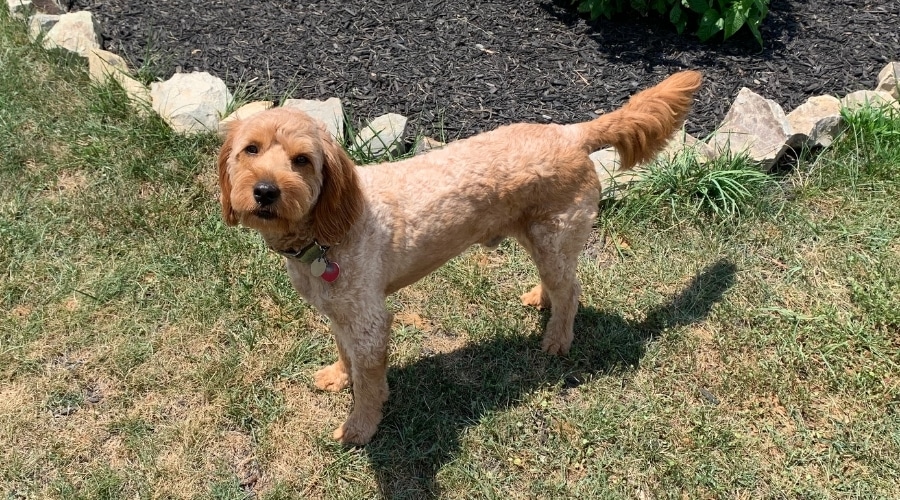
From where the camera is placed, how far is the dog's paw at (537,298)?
12.8 feet

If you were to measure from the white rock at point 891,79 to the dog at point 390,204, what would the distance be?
2.54 meters

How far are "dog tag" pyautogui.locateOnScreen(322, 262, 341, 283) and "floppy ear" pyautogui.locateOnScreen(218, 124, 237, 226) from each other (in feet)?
1.45

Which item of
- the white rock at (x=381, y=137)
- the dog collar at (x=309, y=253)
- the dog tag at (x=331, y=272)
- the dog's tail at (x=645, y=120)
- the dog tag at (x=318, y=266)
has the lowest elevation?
the white rock at (x=381, y=137)

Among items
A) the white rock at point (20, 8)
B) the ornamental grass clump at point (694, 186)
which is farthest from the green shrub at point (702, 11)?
the white rock at point (20, 8)

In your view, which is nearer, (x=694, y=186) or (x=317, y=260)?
(x=317, y=260)

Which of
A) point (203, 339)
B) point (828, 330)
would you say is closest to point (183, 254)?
point (203, 339)

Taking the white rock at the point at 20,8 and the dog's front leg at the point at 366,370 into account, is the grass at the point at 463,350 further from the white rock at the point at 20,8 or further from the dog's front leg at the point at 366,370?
the white rock at the point at 20,8

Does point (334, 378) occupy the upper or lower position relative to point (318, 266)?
lower

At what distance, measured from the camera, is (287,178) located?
7.91ft

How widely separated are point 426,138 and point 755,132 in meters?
2.29

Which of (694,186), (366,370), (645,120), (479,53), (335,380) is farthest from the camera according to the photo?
(479,53)

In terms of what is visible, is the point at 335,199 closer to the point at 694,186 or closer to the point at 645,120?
the point at 645,120

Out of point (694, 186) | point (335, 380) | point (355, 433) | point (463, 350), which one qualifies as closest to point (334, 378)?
point (335, 380)

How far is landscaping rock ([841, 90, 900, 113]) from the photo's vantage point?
459 cm
